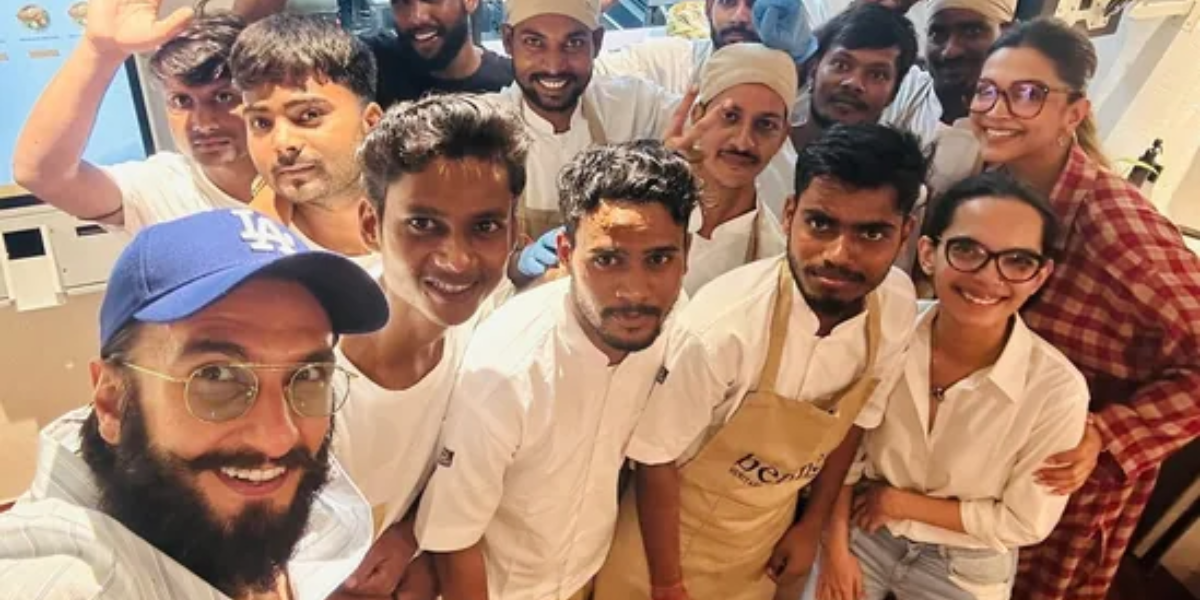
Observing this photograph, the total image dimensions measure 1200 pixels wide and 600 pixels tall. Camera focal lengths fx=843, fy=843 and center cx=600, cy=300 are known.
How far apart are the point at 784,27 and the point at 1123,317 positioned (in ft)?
3.01

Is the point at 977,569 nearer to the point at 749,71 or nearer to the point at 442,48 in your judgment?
the point at 749,71

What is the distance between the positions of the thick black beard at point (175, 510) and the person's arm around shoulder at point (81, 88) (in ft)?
1.93

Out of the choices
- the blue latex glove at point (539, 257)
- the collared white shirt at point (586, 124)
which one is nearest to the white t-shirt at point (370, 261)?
the blue latex glove at point (539, 257)

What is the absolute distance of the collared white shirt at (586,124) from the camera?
1722mm

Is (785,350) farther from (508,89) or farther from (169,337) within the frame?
(169,337)

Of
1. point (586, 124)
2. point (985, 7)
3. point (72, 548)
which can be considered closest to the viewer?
point (72, 548)

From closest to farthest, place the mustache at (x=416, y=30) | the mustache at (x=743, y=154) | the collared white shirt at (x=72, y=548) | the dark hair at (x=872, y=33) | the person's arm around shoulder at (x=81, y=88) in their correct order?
1. the collared white shirt at (x=72, y=548)
2. the person's arm around shoulder at (x=81, y=88)
3. the mustache at (x=743, y=154)
4. the mustache at (x=416, y=30)
5. the dark hair at (x=872, y=33)

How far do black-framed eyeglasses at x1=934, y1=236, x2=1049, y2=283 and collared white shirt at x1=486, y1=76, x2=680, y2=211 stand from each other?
2.21 feet

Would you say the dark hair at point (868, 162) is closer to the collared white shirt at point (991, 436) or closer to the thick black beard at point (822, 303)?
the thick black beard at point (822, 303)

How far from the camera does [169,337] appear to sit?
0.81 meters

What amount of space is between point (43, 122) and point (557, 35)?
882mm

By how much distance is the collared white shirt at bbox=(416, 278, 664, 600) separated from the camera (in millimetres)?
1226

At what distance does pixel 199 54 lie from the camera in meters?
1.35

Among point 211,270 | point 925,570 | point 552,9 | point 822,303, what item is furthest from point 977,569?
point 211,270
